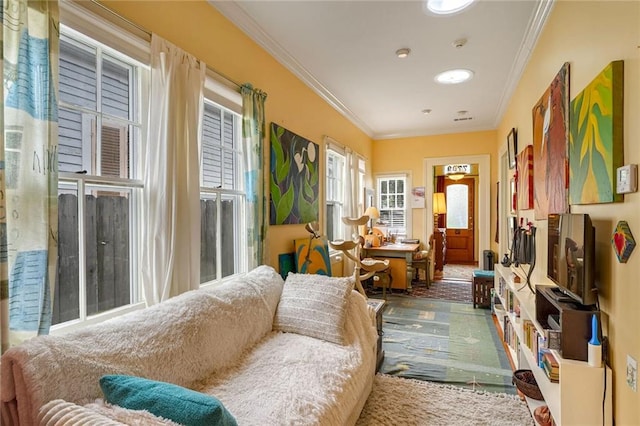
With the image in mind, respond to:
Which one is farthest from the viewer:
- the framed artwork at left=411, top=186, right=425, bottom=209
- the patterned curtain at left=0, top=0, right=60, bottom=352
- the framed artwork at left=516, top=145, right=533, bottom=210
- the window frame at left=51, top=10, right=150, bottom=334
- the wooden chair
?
the framed artwork at left=411, top=186, right=425, bottom=209

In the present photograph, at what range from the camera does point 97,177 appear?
64.7 inches

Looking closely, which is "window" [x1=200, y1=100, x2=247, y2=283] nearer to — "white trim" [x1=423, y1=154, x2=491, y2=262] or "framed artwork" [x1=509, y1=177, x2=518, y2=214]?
"framed artwork" [x1=509, y1=177, x2=518, y2=214]

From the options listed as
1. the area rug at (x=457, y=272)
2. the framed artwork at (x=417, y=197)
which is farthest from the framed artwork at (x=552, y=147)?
the area rug at (x=457, y=272)

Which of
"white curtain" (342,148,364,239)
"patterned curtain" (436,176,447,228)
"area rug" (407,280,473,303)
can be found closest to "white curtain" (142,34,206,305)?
"white curtain" (342,148,364,239)

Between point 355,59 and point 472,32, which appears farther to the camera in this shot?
point 355,59

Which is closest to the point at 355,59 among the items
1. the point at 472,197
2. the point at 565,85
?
the point at 565,85

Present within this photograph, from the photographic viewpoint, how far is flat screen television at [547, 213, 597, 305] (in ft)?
4.82

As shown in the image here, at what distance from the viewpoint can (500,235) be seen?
496 centimetres

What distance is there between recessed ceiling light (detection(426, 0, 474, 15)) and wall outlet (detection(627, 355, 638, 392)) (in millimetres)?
→ 2406

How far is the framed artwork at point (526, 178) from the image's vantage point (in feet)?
9.57

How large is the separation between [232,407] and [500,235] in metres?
4.82

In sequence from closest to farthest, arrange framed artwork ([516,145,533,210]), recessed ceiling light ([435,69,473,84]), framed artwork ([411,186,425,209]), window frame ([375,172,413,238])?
framed artwork ([516,145,533,210])
recessed ceiling light ([435,69,473,84])
framed artwork ([411,186,425,209])
window frame ([375,172,413,238])

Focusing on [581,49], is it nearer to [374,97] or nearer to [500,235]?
[374,97]

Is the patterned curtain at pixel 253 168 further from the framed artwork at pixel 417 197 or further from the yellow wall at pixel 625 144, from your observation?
the framed artwork at pixel 417 197
